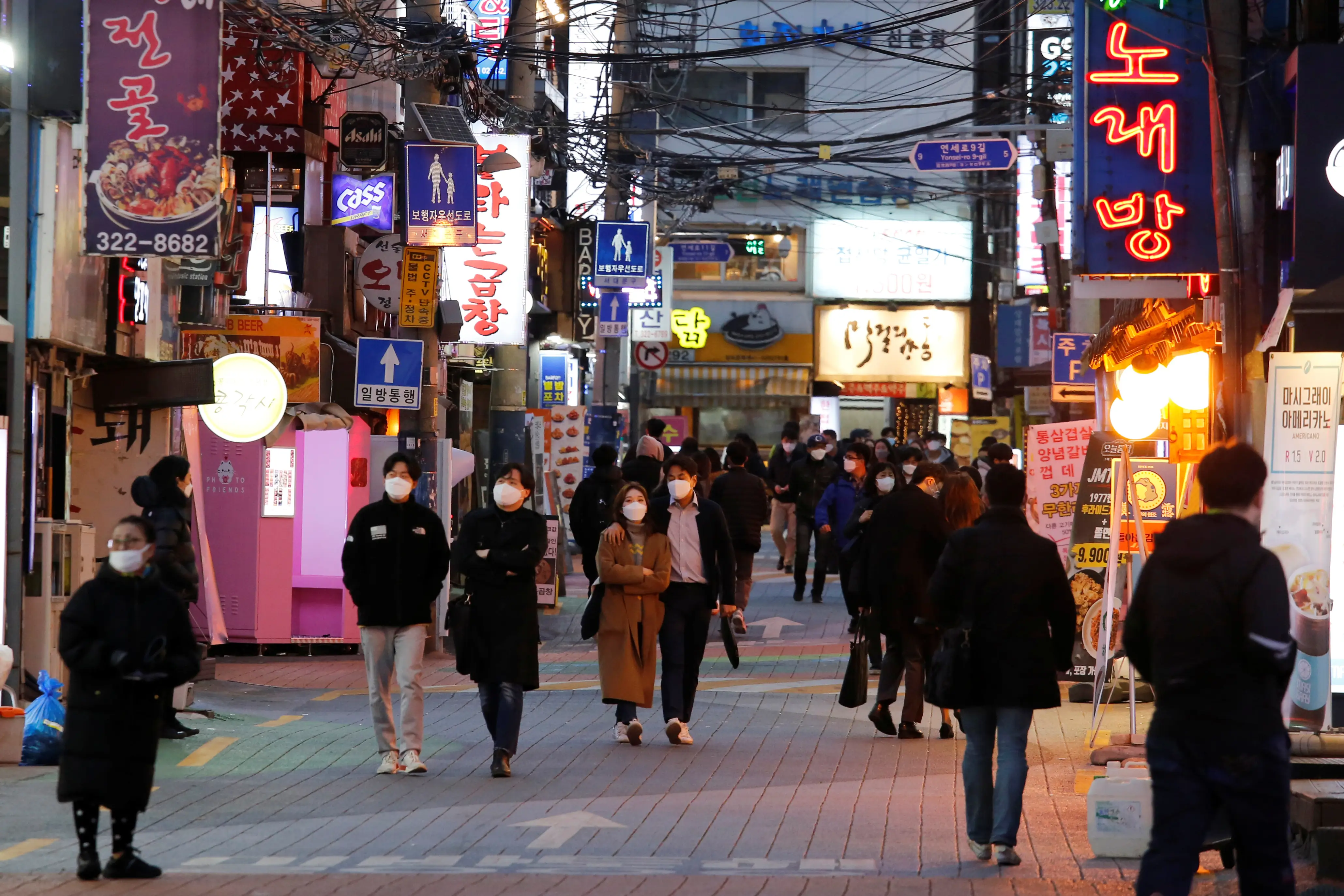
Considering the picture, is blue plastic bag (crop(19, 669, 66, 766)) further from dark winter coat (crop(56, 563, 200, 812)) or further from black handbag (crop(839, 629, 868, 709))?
black handbag (crop(839, 629, 868, 709))

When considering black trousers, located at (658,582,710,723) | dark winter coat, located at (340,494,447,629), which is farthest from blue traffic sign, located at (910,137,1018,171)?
dark winter coat, located at (340,494,447,629)

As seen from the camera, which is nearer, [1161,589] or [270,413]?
[1161,589]

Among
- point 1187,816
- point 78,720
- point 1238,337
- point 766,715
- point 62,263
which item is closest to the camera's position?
point 1187,816

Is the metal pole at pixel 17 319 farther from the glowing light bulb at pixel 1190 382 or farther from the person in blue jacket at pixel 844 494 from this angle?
the person in blue jacket at pixel 844 494

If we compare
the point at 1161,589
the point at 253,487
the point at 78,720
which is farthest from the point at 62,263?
the point at 1161,589

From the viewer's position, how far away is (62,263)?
12695 mm

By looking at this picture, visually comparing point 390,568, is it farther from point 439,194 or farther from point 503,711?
point 439,194

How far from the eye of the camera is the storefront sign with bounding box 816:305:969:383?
152 feet

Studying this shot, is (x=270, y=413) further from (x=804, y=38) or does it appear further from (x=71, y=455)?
(x=804, y=38)

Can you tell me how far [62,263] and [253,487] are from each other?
483 cm

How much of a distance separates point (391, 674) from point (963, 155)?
12.2 meters

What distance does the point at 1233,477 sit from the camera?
19.5 ft

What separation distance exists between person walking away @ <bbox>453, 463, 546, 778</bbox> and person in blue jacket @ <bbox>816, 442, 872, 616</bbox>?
920 centimetres

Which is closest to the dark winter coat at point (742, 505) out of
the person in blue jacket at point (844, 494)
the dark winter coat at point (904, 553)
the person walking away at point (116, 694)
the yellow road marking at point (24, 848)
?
the person in blue jacket at point (844, 494)
